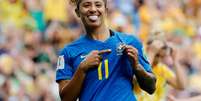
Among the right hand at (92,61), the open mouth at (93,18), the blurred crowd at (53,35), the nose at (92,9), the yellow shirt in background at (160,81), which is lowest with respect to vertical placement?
the blurred crowd at (53,35)

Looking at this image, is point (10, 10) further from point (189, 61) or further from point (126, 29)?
point (189, 61)

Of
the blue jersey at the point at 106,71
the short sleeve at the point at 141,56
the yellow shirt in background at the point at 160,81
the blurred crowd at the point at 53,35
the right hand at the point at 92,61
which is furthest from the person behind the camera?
the blurred crowd at the point at 53,35

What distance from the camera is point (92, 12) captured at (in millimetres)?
4379

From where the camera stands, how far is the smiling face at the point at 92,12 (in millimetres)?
4387

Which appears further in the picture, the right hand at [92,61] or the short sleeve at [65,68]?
the short sleeve at [65,68]

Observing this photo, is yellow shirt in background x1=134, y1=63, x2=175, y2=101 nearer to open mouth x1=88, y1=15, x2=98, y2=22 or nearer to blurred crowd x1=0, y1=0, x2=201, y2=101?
blurred crowd x1=0, y1=0, x2=201, y2=101

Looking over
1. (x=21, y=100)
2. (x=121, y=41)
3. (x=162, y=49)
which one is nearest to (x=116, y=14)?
(x=21, y=100)

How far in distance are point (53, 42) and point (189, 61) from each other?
281 cm

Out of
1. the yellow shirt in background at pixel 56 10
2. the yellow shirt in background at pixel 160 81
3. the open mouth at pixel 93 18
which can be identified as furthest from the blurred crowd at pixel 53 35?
the open mouth at pixel 93 18

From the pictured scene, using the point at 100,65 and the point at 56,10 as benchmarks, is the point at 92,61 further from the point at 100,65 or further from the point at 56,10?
the point at 56,10

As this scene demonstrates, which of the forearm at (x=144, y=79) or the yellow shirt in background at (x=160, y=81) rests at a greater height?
the forearm at (x=144, y=79)

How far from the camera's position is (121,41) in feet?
14.5

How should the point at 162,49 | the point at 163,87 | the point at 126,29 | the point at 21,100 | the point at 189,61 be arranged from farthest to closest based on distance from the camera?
1. the point at 189,61
2. the point at 126,29
3. the point at 21,100
4. the point at 162,49
5. the point at 163,87

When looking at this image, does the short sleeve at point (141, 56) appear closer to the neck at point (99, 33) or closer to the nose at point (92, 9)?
the neck at point (99, 33)
